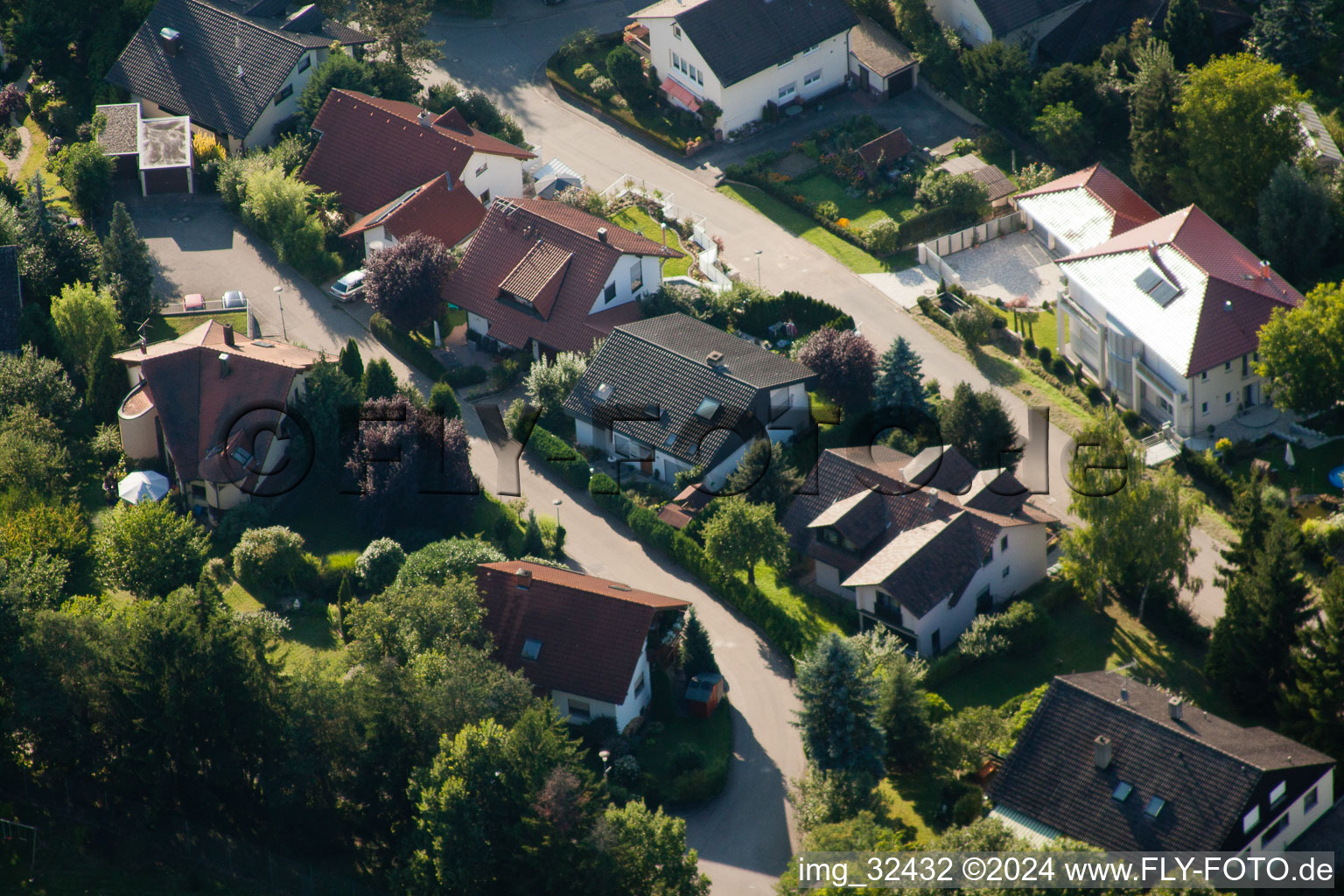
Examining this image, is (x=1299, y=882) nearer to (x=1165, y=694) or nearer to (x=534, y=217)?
(x=1165, y=694)

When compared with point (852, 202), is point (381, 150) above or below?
above

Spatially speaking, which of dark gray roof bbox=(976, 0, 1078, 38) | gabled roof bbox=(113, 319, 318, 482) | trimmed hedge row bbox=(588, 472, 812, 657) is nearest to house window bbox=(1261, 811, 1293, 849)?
trimmed hedge row bbox=(588, 472, 812, 657)

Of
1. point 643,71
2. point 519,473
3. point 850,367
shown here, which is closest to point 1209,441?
point 850,367

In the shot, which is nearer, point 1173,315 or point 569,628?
point 569,628

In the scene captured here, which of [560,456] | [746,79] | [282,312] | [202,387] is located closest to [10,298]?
[282,312]

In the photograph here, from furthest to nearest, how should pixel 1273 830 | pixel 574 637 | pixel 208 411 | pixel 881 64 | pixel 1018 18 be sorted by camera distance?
1. pixel 881 64
2. pixel 1018 18
3. pixel 208 411
4. pixel 574 637
5. pixel 1273 830

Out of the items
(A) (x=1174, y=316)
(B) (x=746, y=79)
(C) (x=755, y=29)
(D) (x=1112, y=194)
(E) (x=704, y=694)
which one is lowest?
(E) (x=704, y=694)

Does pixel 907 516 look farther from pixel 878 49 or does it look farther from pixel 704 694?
pixel 878 49

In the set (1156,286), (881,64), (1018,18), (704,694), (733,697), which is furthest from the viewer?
(881,64)
